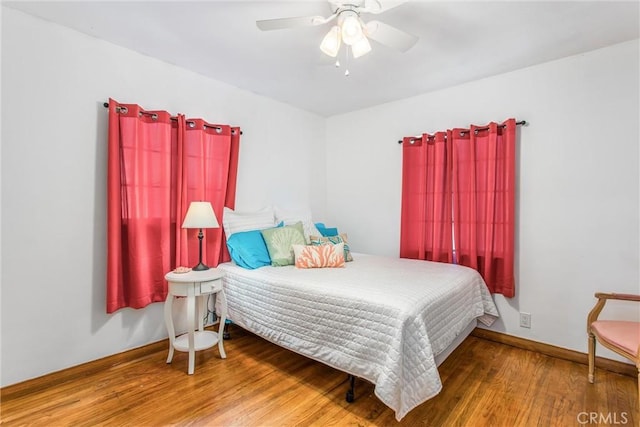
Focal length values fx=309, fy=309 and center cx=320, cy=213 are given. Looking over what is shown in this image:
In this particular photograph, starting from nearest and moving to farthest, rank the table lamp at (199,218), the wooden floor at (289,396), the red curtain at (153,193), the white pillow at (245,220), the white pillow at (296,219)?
the wooden floor at (289,396)
the red curtain at (153,193)
the table lamp at (199,218)
the white pillow at (245,220)
the white pillow at (296,219)

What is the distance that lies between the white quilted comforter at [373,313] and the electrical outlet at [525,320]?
248 mm

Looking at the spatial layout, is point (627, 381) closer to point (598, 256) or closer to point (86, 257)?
point (598, 256)

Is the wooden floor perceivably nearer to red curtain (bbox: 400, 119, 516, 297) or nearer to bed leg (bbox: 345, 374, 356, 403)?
bed leg (bbox: 345, 374, 356, 403)

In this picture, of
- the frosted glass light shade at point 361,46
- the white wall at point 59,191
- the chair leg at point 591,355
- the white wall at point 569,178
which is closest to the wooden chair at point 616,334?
the chair leg at point 591,355

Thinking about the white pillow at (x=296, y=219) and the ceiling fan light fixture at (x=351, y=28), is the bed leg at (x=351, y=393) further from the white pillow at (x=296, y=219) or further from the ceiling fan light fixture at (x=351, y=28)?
the ceiling fan light fixture at (x=351, y=28)

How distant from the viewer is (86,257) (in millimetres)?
2240

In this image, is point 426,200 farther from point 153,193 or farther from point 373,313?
point 153,193

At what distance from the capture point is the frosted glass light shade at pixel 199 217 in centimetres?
239

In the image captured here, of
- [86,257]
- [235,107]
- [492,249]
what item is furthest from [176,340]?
[492,249]

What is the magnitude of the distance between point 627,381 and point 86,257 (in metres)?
3.92

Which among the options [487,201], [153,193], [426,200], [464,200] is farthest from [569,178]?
[153,193]

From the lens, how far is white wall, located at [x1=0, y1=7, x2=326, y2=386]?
1945 millimetres

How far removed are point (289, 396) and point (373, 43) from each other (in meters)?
2.53

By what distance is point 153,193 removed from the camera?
247cm
